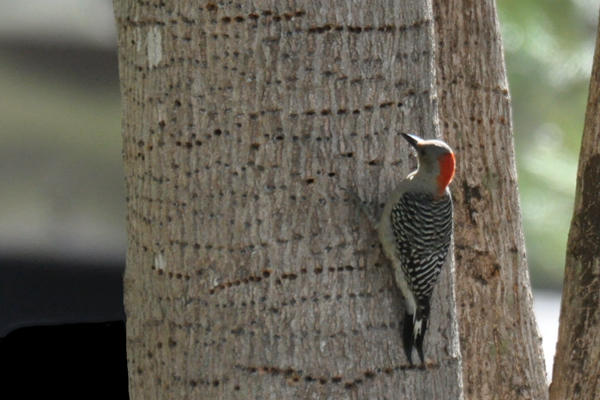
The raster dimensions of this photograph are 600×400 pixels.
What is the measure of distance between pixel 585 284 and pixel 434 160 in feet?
4.37

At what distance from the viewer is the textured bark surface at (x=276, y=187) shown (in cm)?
205

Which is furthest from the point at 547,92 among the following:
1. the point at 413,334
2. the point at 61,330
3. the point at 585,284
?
the point at 413,334

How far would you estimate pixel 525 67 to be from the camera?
6574 millimetres

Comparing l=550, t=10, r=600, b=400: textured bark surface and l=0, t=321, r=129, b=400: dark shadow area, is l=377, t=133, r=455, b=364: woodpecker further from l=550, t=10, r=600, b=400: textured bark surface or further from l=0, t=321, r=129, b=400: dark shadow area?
l=0, t=321, r=129, b=400: dark shadow area

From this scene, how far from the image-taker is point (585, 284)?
346cm

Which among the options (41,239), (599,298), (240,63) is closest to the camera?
(240,63)

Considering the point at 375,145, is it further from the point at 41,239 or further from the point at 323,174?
the point at 41,239

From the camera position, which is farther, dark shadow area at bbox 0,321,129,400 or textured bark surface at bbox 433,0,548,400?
dark shadow area at bbox 0,321,129,400

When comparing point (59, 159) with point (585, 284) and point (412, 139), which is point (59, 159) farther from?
point (585, 284)

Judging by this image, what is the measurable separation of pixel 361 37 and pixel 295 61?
193 millimetres

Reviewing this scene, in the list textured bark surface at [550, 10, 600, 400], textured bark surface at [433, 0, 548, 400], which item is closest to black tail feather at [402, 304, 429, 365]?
textured bark surface at [433, 0, 548, 400]

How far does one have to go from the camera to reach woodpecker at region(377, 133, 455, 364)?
2.19 metres

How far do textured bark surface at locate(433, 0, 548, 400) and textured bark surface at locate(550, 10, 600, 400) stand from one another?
187 mm

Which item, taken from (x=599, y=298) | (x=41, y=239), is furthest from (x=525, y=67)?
(x=41, y=239)
